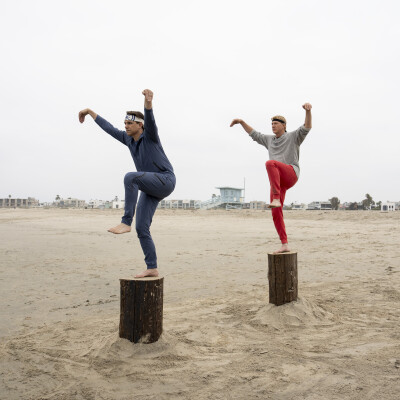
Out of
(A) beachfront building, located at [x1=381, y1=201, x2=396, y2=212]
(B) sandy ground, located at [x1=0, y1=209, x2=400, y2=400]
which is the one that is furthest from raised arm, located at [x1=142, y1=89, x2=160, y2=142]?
(A) beachfront building, located at [x1=381, y1=201, x2=396, y2=212]

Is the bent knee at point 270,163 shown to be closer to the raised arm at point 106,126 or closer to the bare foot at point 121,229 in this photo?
the raised arm at point 106,126

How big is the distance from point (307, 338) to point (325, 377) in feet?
3.24

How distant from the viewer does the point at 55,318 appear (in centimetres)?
464

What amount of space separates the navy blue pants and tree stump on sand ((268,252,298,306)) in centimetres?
164

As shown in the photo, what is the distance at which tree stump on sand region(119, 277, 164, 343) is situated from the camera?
3527 mm

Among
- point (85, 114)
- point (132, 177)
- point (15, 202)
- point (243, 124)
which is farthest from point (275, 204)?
point (15, 202)

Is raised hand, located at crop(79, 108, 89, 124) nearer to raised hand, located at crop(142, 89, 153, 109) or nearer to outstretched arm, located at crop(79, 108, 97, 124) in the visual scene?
outstretched arm, located at crop(79, 108, 97, 124)

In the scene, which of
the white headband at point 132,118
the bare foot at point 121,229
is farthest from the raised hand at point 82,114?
the bare foot at point 121,229

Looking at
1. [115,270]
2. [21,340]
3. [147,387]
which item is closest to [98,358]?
[147,387]

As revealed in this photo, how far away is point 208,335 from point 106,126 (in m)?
2.56

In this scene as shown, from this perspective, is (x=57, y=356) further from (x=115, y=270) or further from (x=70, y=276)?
(x=115, y=270)

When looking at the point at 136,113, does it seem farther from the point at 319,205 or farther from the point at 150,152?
the point at 319,205

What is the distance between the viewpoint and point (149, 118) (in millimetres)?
3586

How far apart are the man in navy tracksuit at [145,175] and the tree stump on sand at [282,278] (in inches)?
64.3
